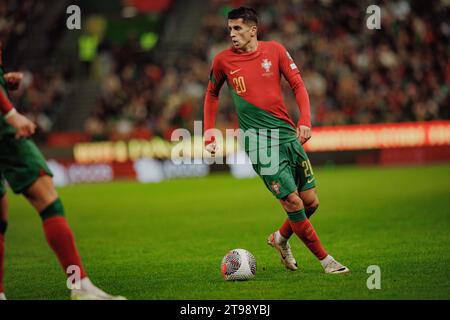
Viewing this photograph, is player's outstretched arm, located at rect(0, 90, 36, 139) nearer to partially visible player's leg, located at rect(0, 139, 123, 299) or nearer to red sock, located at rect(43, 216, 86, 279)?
partially visible player's leg, located at rect(0, 139, 123, 299)

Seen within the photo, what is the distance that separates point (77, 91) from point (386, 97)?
478 inches

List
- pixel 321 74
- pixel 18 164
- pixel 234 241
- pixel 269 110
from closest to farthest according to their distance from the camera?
1. pixel 18 164
2. pixel 269 110
3. pixel 234 241
4. pixel 321 74

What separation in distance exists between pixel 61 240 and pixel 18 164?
26.6 inches

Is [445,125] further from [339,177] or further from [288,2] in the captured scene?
[288,2]

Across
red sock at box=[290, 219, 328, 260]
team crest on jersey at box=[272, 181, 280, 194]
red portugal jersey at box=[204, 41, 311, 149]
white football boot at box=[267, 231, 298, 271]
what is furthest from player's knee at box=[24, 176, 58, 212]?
white football boot at box=[267, 231, 298, 271]

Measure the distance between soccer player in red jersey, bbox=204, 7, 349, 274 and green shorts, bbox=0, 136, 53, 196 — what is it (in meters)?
2.02

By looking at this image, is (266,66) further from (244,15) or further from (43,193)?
(43,193)

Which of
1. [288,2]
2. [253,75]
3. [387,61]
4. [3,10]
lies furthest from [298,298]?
[3,10]

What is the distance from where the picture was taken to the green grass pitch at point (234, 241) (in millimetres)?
7059

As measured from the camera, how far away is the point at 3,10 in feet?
104

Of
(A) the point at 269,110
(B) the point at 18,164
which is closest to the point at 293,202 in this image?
(A) the point at 269,110

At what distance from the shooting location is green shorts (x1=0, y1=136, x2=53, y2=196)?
631cm

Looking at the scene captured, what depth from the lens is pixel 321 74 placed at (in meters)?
27.0

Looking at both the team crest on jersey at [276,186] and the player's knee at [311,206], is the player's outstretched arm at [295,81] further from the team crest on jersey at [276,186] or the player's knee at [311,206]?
the player's knee at [311,206]
